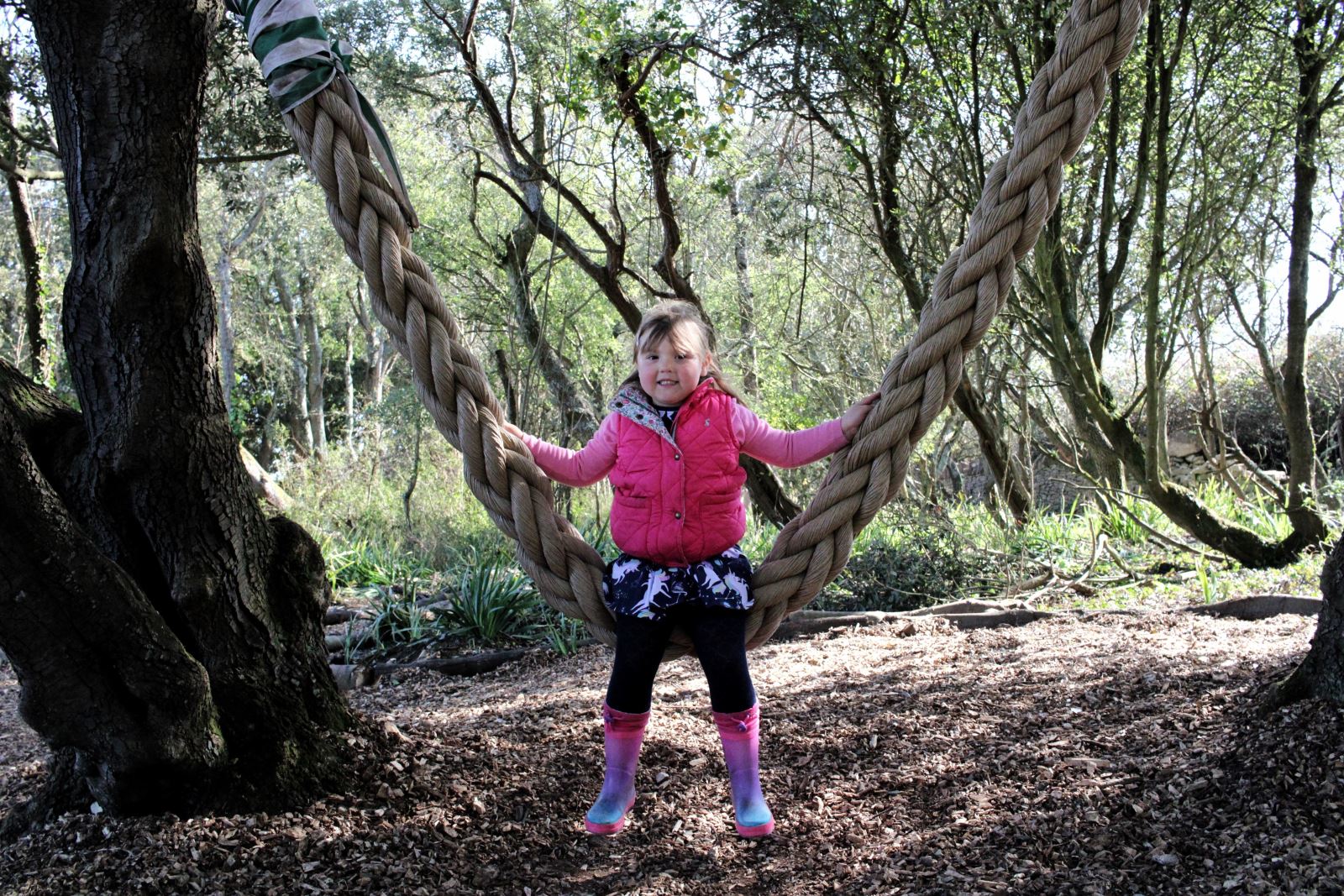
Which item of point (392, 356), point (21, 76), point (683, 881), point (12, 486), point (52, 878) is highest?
point (392, 356)

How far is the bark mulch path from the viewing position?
5.87ft

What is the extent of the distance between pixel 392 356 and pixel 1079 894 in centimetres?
2341

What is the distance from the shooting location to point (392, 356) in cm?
2378

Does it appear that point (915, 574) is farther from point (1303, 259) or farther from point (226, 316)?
point (226, 316)

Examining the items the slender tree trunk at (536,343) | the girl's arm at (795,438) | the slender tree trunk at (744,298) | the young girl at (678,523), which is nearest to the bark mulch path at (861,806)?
the young girl at (678,523)

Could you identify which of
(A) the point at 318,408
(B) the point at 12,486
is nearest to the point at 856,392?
(B) the point at 12,486

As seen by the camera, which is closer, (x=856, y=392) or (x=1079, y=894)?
(x=1079, y=894)

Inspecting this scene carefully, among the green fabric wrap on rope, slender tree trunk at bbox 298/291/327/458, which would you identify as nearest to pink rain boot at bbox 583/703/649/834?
the green fabric wrap on rope

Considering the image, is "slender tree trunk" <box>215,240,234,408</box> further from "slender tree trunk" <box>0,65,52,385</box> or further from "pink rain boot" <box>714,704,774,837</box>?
"pink rain boot" <box>714,704,774,837</box>

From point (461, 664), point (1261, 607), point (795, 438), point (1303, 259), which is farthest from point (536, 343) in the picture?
point (795, 438)

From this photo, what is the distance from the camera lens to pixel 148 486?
1.96m

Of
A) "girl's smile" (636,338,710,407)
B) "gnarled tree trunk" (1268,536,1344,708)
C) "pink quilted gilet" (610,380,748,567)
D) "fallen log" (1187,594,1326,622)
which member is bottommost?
"fallen log" (1187,594,1326,622)

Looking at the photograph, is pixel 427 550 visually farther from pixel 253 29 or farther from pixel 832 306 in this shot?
pixel 253 29

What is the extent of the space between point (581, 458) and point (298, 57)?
0.95m
